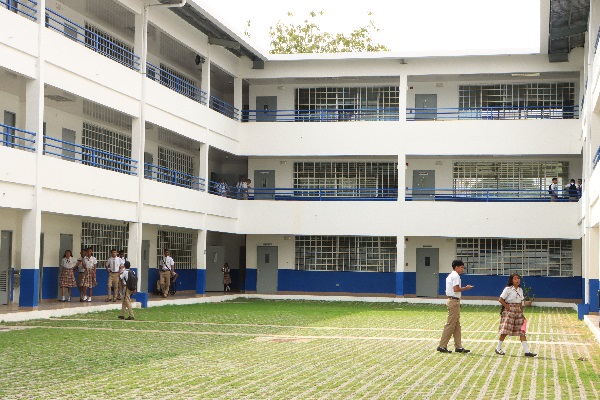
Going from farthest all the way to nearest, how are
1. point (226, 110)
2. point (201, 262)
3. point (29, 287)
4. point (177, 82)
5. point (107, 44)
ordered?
point (226, 110) → point (177, 82) → point (201, 262) → point (107, 44) → point (29, 287)

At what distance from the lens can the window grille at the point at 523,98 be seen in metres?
39.3

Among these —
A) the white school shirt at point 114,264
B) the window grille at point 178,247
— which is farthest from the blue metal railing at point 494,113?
the white school shirt at point 114,264

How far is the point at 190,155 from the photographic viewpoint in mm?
41719

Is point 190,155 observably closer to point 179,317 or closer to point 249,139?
point 249,139

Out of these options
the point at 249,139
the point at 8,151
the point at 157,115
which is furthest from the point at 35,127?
the point at 249,139

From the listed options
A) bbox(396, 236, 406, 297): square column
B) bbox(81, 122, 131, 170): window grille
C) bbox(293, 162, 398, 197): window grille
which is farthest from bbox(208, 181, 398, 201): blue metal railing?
bbox(81, 122, 131, 170): window grille

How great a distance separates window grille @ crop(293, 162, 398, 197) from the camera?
1619 inches

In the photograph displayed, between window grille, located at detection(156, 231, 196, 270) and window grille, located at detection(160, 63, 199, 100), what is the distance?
18.7ft

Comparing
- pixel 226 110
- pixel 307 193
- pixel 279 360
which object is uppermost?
pixel 226 110

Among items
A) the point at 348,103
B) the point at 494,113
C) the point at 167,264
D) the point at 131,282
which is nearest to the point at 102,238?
the point at 167,264

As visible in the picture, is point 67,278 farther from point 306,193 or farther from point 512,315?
point 512,315

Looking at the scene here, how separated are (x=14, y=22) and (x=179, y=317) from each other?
8.70 metres

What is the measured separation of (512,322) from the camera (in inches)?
702

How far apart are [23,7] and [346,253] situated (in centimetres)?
1979
